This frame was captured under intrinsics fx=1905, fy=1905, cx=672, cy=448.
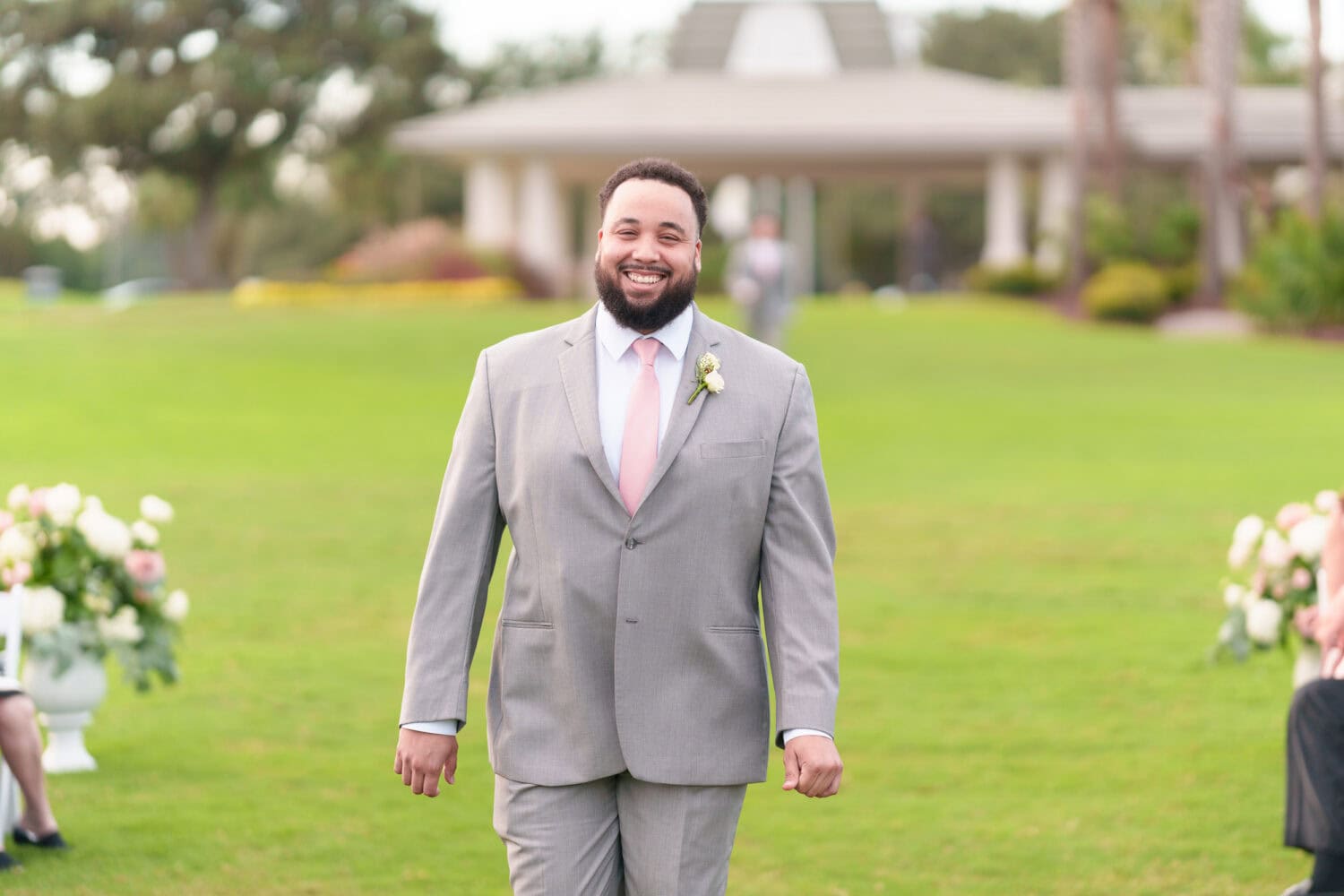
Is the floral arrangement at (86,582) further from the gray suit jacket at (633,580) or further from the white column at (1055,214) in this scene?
the white column at (1055,214)

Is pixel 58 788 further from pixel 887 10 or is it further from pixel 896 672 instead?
pixel 887 10

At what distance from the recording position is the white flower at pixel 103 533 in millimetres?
7316

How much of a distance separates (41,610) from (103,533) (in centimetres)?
39

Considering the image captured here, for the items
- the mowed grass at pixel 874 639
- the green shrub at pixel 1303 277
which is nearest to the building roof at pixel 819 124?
the green shrub at pixel 1303 277

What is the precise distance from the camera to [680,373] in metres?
3.93

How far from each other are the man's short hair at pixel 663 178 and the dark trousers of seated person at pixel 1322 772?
2.77 m

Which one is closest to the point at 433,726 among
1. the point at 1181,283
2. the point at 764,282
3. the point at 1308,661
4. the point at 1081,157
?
the point at 1308,661

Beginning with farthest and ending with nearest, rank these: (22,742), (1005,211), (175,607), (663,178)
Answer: (1005,211) < (175,607) < (22,742) < (663,178)

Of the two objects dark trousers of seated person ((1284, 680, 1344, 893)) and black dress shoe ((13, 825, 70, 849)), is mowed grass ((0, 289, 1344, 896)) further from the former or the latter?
dark trousers of seated person ((1284, 680, 1344, 893))

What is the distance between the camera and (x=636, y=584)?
12.6 ft

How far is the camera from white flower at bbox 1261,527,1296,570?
723 centimetres

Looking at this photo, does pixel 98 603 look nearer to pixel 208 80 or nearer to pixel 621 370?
pixel 621 370

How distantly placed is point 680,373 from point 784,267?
72.0 feet

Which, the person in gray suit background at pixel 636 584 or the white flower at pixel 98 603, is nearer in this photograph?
the person in gray suit background at pixel 636 584
